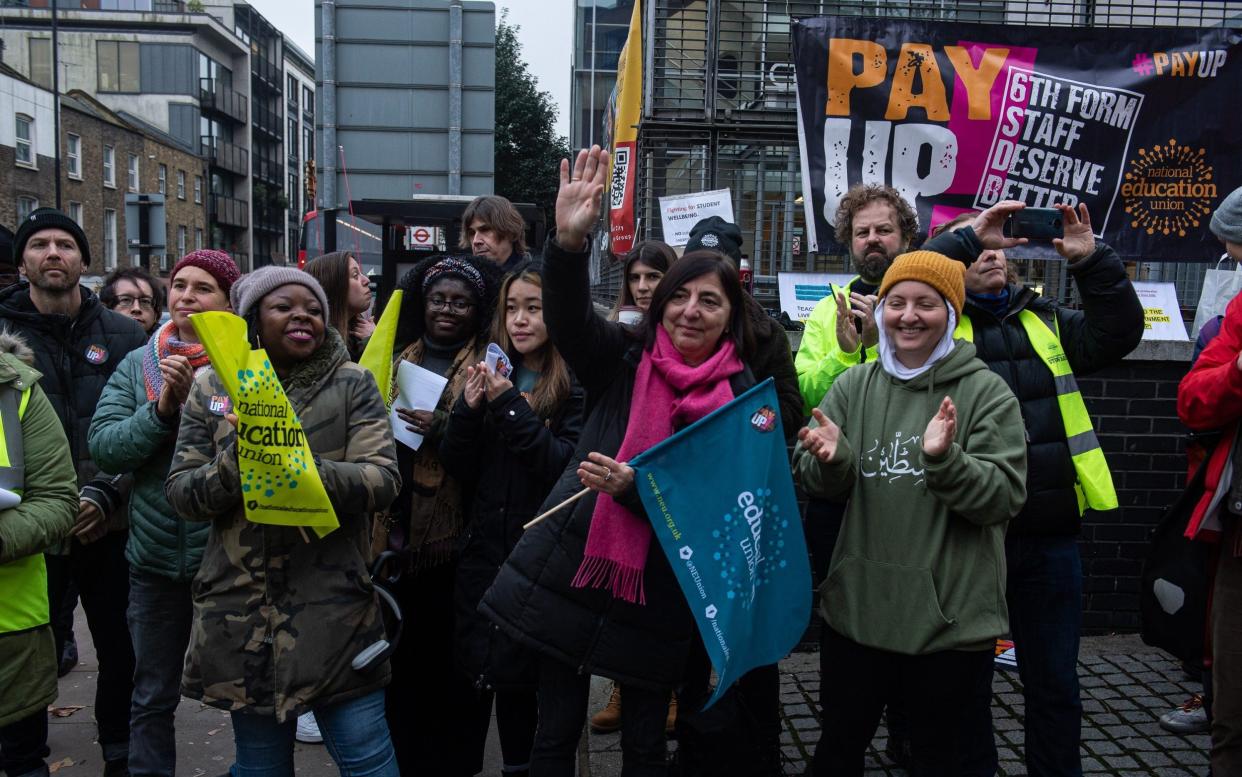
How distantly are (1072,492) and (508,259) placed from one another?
2.63 metres

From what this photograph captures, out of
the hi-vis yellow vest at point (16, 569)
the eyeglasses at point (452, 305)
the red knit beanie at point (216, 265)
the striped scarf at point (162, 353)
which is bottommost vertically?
the hi-vis yellow vest at point (16, 569)

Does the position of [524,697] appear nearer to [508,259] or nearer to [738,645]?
[738,645]

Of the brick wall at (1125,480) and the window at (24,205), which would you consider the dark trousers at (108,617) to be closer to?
the brick wall at (1125,480)

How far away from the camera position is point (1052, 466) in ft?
10.2

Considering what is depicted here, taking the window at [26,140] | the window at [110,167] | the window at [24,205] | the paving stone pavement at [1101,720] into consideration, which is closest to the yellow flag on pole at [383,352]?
the paving stone pavement at [1101,720]

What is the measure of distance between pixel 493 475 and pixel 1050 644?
191 centimetres

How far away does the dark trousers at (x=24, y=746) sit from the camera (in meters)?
3.07

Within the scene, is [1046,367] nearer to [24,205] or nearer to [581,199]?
[581,199]

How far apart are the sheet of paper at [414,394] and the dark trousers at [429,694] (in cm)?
56

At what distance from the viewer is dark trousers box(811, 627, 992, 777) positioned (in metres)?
2.71

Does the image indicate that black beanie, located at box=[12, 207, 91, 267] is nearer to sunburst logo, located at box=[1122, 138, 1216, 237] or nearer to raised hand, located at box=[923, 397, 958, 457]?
raised hand, located at box=[923, 397, 958, 457]

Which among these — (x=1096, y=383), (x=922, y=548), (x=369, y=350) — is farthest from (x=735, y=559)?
(x=1096, y=383)

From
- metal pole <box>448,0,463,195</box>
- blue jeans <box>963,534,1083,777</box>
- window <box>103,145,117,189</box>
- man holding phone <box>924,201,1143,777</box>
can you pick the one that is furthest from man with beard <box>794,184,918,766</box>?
window <box>103,145,117,189</box>

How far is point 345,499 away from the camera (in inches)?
106
